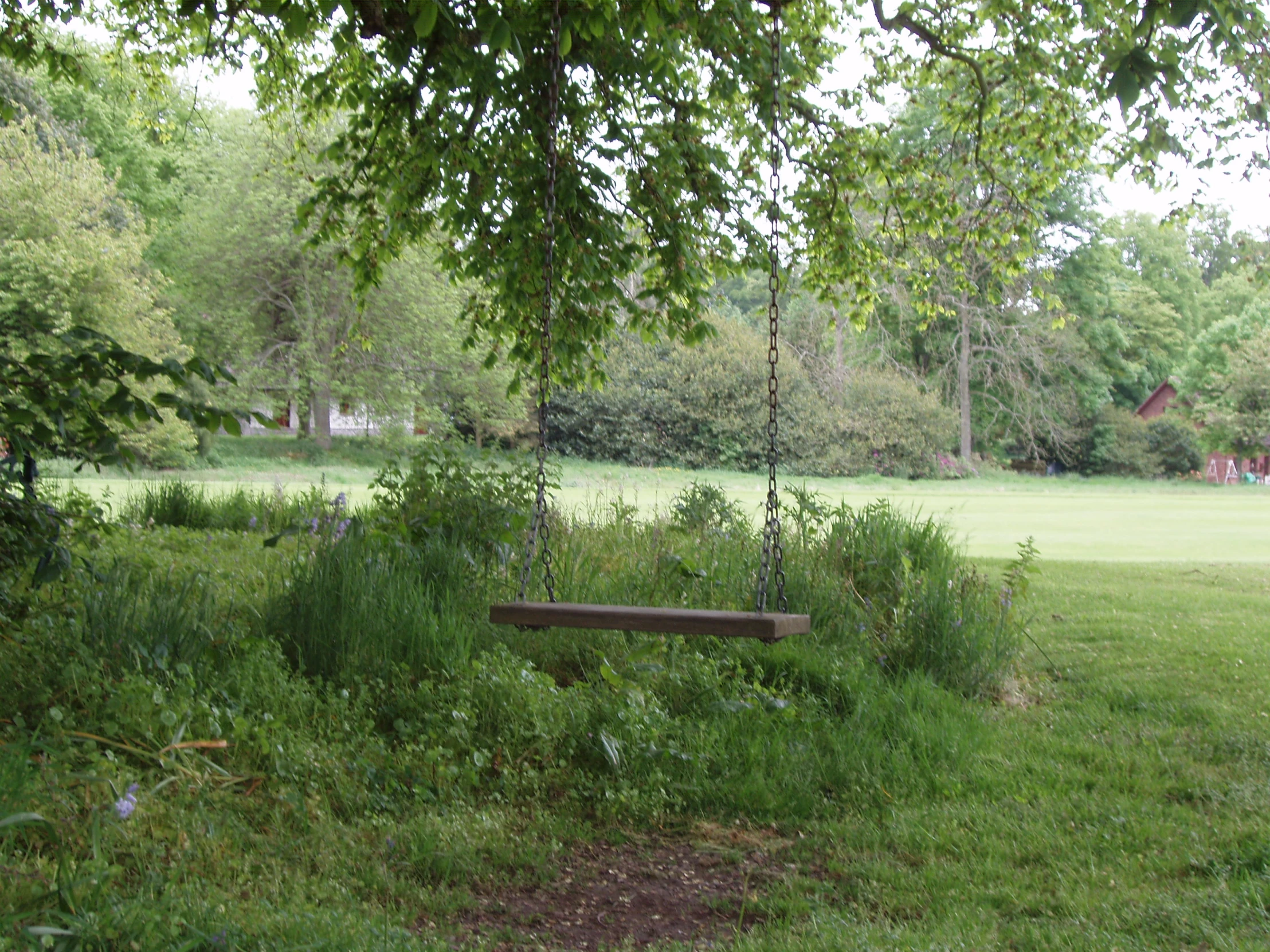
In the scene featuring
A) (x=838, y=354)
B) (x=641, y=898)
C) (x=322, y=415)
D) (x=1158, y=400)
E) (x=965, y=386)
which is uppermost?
(x=838, y=354)

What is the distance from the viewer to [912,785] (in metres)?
4.06

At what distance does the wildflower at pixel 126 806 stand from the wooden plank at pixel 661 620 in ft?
3.88

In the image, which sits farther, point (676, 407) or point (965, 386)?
point (965, 386)

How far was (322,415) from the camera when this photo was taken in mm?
27547

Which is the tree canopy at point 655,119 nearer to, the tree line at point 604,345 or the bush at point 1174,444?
the tree line at point 604,345

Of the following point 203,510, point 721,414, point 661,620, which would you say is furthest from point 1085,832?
point 721,414

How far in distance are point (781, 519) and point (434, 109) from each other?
12.1ft

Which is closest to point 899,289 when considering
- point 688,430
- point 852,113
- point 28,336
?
point 688,430

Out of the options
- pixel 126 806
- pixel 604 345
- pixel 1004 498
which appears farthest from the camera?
pixel 1004 498

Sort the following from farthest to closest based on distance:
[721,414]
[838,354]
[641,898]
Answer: [838,354] < [721,414] < [641,898]

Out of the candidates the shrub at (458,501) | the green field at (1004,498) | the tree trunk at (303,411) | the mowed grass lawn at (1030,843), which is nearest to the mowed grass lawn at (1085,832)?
the mowed grass lawn at (1030,843)

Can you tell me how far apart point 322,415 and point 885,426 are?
47.2 ft

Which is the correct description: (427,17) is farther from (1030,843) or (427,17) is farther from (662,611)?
(1030,843)

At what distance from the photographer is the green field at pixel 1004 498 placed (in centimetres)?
1393
